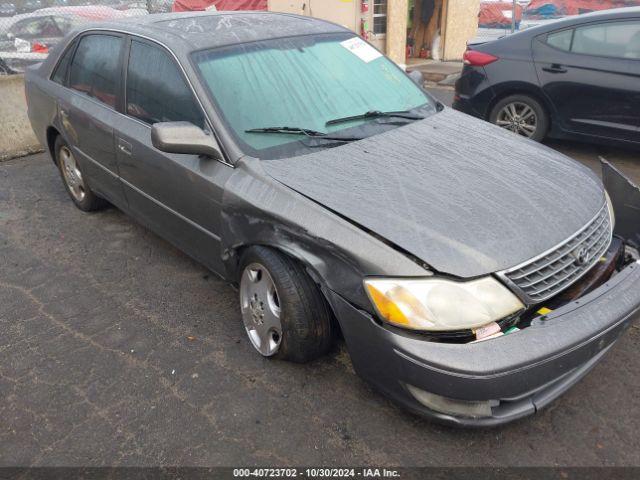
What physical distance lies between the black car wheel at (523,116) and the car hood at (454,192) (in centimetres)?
286

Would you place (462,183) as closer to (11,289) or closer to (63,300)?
(63,300)

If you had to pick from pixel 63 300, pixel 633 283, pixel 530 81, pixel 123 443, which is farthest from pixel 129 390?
pixel 530 81

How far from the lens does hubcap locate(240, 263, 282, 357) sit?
2.71 meters

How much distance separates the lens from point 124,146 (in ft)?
11.6

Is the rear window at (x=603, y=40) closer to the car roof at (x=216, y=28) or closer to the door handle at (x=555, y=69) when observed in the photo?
the door handle at (x=555, y=69)

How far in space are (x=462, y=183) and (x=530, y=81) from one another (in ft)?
12.1

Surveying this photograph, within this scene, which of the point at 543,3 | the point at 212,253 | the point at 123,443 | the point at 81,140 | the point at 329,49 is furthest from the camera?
the point at 543,3

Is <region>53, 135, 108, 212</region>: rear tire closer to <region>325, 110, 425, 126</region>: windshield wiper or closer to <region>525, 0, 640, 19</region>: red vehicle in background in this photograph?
<region>325, 110, 425, 126</region>: windshield wiper

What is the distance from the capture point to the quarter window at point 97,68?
12.1 feet

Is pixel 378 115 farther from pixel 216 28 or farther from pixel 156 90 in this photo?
pixel 156 90

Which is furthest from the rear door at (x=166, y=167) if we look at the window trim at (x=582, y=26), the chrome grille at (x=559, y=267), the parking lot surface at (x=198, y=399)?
the window trim at (x=582, y=26)

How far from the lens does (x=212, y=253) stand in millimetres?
3096

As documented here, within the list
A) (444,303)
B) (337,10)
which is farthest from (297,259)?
(337,10)

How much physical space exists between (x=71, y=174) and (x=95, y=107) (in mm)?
1105
